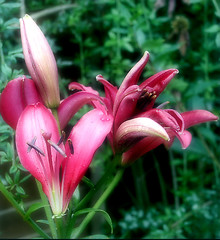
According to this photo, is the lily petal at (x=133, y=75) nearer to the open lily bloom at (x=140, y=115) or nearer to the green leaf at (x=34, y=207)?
the open lily bloom at (x=140, y=115)

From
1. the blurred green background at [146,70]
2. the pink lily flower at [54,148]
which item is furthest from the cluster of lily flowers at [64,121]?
the blurred green background at [146,70]

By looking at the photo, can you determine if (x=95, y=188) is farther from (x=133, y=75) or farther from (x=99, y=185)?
(x=133, y=75)

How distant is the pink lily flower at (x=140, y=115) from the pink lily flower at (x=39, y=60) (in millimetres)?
52

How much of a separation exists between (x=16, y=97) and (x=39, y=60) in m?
0.04

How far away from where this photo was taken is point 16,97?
1.30 feet

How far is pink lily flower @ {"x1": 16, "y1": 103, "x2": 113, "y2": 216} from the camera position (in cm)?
37

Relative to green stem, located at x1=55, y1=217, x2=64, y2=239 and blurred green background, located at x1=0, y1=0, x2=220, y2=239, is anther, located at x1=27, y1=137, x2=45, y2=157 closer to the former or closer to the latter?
green stem, located at x1=55, y1=217, x2=64, y2=239

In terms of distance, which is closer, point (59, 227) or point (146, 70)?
point (59, 227)

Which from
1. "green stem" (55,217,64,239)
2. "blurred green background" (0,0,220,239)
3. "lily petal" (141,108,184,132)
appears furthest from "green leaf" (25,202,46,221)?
"blurred green background" (0,0,220,239)

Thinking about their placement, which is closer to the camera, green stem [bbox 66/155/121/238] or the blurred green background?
green stem [bbox 66/155/121/238]

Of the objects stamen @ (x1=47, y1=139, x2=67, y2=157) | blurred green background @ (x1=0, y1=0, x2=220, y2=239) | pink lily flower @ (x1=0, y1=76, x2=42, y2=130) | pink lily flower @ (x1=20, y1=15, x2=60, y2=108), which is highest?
pink lily flower @ (x1=20, y1=15, x2=60, y2=108)

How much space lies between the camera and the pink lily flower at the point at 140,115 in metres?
0.37

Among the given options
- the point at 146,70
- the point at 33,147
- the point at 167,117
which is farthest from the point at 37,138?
the point at 146,70

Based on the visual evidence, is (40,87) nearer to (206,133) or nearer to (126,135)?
(126,135)
